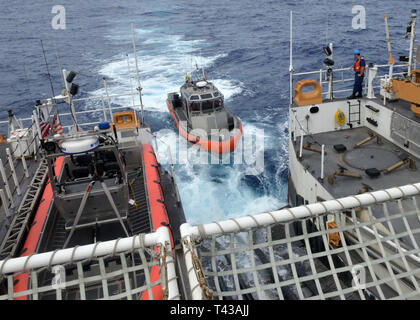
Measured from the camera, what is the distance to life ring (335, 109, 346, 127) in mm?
12180

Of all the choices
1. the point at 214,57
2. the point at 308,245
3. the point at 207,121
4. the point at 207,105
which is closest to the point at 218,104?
the point at 207,105

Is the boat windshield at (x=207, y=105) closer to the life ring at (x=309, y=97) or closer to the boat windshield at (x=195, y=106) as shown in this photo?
the boat windshield at (x=195, y=106)

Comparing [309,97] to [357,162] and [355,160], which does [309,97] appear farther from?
[357,162]

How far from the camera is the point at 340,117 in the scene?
12.2 m

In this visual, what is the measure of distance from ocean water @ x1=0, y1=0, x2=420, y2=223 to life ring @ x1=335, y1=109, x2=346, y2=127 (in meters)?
3.35

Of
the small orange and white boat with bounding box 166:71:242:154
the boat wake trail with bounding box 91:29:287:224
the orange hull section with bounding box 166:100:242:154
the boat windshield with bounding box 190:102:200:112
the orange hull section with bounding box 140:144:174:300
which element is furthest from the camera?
the boat windshield with bounding box 190:102:200:112

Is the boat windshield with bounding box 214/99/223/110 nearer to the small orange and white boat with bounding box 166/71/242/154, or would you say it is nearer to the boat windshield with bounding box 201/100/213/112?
the small orange and white boat with bounding box 166/71/242/154

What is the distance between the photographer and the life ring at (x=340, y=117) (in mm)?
12180

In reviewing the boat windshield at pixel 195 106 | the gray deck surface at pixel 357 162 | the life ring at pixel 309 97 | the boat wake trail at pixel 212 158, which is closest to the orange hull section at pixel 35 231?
the boat wake trail at pixel 212 158

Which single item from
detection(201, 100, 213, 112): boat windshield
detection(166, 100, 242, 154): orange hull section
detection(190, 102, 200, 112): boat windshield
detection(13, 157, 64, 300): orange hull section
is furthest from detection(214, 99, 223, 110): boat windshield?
detection(13, 157, 64, 300): orange hull section

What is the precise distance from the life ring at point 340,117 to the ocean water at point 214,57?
3352mm

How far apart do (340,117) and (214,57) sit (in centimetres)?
2208
